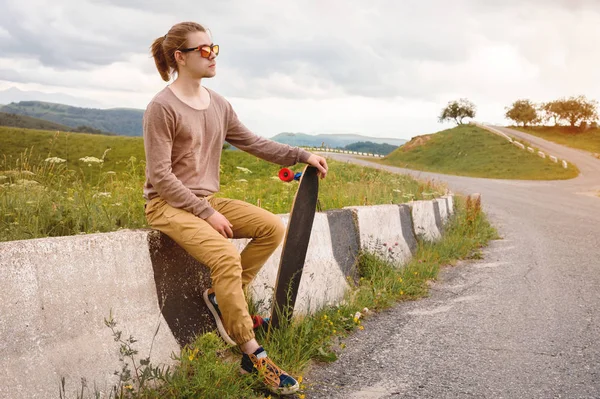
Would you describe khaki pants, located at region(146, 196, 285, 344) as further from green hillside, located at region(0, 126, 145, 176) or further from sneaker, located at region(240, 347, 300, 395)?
green hillside, located at region(0, 126, 145, 176)

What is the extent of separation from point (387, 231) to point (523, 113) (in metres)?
77.2

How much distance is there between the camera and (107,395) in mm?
3082

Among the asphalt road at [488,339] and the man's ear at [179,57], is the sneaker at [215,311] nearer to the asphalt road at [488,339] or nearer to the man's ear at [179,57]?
the asphalt road at [488,339]

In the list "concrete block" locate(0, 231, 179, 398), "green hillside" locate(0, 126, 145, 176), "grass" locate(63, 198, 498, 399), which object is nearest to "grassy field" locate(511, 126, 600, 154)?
"green hillside" locate(0, 126, 145, 176)

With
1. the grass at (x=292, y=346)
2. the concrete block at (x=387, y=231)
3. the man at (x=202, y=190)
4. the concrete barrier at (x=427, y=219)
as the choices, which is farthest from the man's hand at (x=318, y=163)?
the concrete barrier at (x=427, y=219)

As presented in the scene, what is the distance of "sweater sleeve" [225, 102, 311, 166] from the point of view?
172 inches

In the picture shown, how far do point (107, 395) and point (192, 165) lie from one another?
4.75 ft

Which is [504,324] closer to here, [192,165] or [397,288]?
[397,288]

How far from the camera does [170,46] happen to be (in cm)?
383

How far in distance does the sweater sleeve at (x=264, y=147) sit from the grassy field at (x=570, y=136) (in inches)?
2063

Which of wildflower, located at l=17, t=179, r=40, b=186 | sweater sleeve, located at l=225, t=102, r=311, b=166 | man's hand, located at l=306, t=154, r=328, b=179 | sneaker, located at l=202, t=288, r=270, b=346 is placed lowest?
sneaker, located at l=202, t=288, r=270, b=346

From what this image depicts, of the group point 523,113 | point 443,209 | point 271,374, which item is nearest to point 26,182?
point 271,374

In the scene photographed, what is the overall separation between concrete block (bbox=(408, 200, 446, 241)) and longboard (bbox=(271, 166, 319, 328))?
407 cm

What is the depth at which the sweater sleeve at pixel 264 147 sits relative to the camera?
438cm
